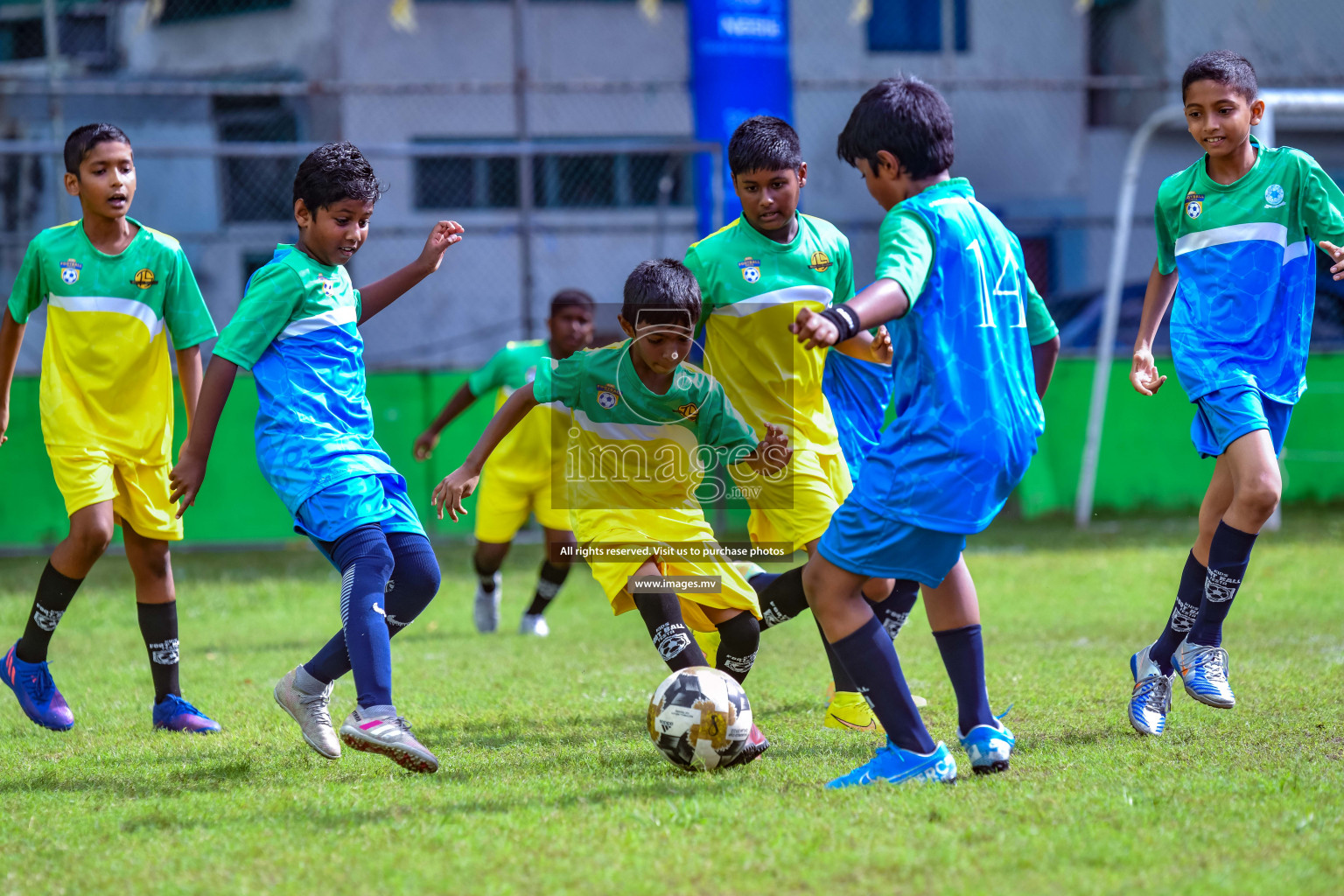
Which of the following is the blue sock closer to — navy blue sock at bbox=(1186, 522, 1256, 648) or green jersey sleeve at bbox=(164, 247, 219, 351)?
green jersey sleeve at bbox=(164, 247, 219, 351)

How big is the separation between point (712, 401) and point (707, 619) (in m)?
0.72

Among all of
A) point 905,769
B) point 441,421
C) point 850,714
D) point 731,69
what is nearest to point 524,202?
point 731,69

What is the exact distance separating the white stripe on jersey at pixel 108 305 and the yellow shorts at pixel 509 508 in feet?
8.73

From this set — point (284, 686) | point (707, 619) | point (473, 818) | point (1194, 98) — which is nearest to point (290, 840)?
point (473, 818)

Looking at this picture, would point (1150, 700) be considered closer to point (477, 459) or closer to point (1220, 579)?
point (1220, 579)

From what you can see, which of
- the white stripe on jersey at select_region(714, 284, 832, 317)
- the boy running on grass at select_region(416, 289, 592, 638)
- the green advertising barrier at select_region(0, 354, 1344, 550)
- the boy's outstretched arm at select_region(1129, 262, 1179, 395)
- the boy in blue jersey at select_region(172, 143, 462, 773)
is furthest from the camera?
the green advertising barrier at select_region(0, 354, 1344, 550)

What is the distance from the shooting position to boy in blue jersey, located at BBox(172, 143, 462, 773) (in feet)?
12.1

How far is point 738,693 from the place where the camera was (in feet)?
12.3

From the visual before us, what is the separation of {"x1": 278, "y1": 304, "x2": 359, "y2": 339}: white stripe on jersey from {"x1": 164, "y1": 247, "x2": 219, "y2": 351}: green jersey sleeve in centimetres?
92

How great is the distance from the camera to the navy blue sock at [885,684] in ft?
11.0

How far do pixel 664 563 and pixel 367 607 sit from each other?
95 cm

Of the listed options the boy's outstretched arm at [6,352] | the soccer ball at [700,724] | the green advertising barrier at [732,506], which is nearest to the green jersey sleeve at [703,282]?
the soccer ball at [700,724]

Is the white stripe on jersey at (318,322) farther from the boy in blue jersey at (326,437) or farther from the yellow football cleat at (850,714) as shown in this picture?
the yellow football cleat at (850,714)

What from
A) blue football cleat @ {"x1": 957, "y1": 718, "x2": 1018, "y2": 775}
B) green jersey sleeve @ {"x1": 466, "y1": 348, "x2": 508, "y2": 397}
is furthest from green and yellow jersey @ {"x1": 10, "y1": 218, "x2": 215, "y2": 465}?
blue football cleat @ {"x1": 957, "y1": 718, "x2": 1018, "y2": 775}
